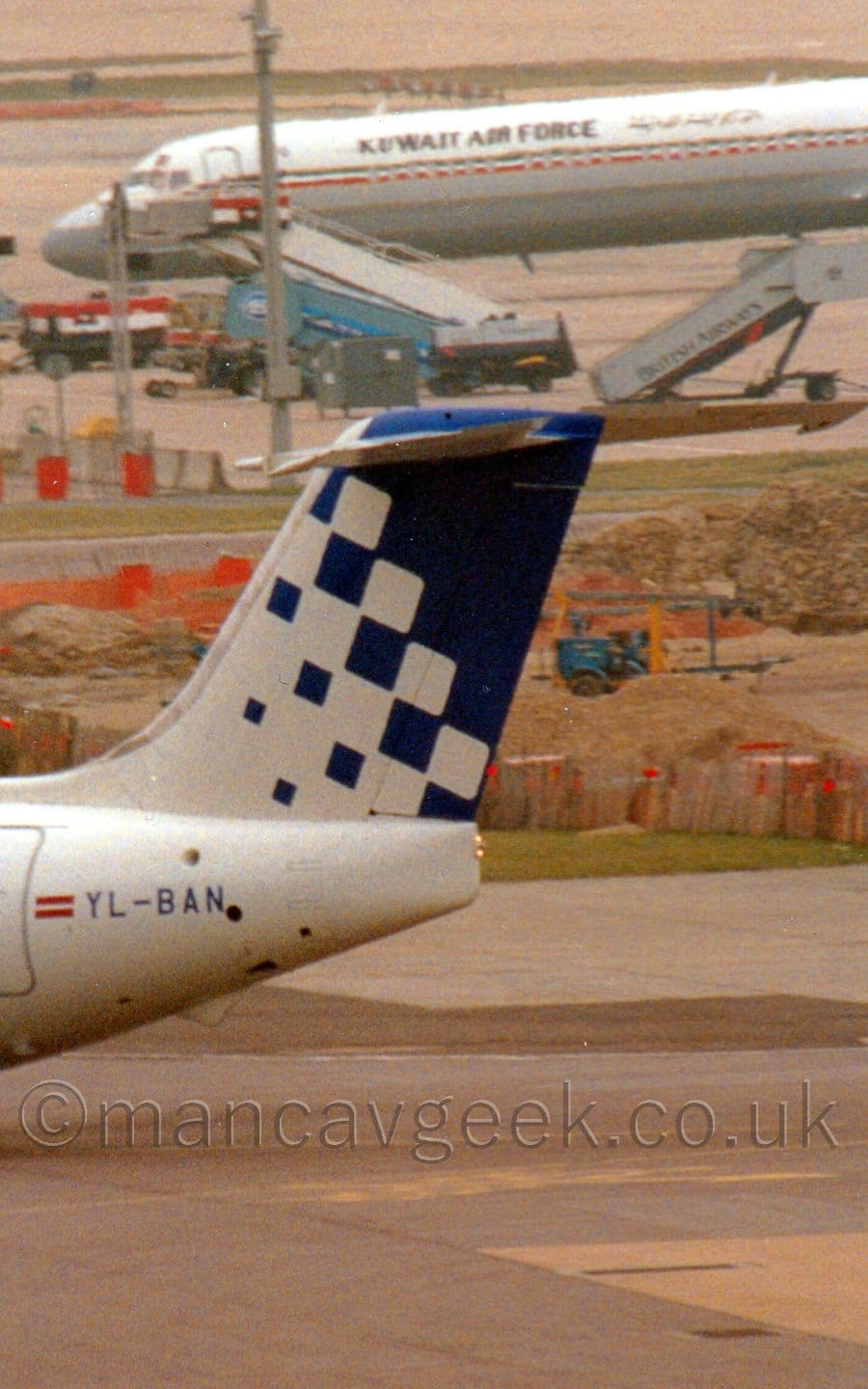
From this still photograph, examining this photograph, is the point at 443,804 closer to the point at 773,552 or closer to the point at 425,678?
the point at 425,678

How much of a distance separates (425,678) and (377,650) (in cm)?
36

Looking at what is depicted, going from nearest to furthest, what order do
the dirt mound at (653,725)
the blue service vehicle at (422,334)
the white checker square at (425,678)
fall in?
the white checker square at (425,678) → the dirt mound at (653,725) → the blue service vehicle at (422,334)

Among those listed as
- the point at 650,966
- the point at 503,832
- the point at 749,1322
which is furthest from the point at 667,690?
the point at 749,1322

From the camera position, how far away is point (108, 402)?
84.4m

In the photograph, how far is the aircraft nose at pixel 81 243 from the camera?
91.8m

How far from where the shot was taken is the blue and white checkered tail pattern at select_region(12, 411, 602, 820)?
14711mm

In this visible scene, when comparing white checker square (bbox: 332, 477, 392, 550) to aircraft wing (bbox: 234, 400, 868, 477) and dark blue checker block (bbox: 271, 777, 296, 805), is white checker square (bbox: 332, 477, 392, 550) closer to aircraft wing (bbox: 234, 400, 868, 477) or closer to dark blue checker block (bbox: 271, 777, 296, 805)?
aircraft wing (bbox: 234, 400, 868, 477)

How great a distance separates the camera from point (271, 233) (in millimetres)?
58344

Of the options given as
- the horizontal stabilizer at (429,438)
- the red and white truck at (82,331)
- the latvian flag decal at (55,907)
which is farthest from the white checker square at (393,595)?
the red and white truck at (82,331)

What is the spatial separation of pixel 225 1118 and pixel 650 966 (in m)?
7.82

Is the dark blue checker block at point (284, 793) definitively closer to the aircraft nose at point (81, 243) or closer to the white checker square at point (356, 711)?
the white checker square at point (356, 711)

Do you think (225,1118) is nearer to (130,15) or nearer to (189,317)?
(189,317)

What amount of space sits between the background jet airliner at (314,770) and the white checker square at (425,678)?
1cm

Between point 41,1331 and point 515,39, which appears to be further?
point 515,39
